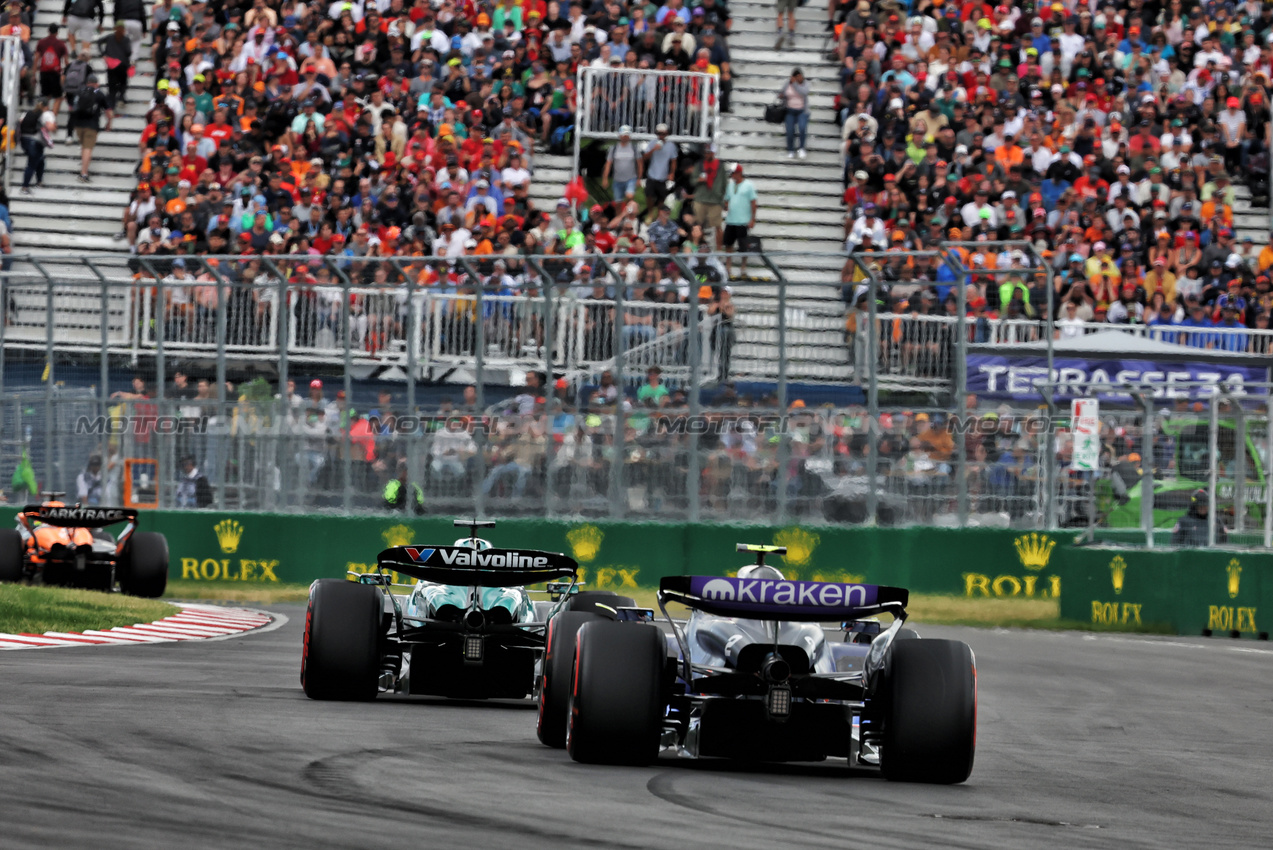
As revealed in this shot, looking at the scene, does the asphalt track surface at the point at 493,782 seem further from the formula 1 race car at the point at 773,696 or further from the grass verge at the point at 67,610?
the grass verge at the point at 67,610

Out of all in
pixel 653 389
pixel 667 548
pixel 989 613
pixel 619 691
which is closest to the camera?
pixel 619 691

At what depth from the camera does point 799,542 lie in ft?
69.1

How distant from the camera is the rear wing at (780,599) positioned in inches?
335

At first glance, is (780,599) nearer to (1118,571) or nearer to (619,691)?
(619,691)

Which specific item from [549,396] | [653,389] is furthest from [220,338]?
[653,389]

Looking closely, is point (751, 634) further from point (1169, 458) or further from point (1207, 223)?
point (1207, 223)

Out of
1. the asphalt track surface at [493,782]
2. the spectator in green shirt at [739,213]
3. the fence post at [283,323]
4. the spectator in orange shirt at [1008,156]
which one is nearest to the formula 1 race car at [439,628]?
the asphalt track surface at [493,782]

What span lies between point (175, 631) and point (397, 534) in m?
4.86

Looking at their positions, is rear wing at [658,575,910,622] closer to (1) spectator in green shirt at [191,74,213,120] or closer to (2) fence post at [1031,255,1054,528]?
(2) fence post at [1031,255,1054,528]

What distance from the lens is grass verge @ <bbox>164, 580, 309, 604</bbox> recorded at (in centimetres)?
2220

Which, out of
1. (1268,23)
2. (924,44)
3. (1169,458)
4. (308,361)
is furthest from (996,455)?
(1268,23)

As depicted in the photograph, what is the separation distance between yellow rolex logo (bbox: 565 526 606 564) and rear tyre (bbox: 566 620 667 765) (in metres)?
12.8

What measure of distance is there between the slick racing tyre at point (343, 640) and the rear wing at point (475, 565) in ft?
0.77

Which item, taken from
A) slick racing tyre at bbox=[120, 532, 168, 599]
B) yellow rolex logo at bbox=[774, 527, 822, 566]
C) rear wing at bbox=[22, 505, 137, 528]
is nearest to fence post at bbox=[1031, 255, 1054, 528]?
yellow rolex logo at bbox=[774, 527, 822, 566]
